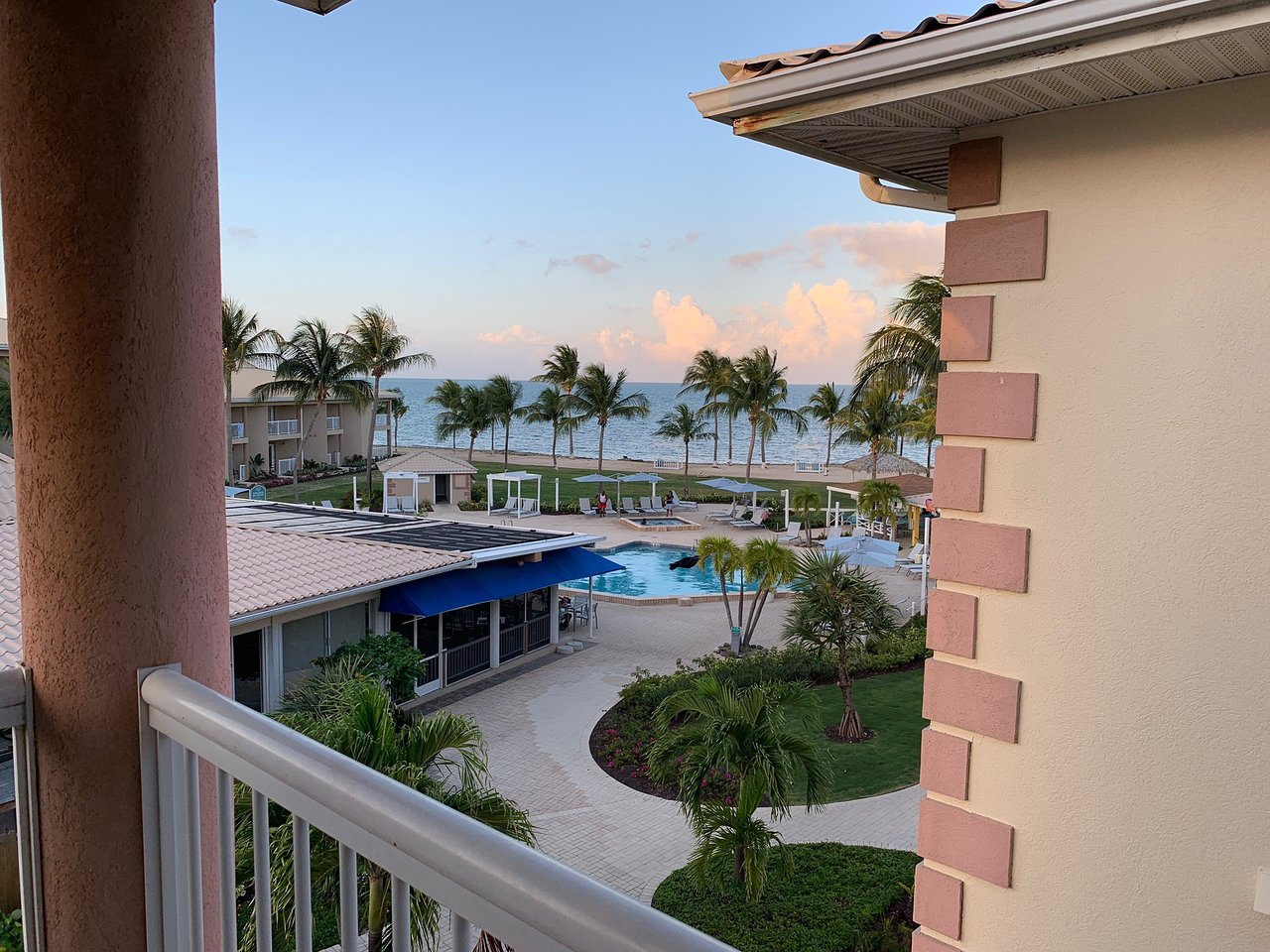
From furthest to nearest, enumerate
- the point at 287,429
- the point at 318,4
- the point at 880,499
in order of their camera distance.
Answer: the point at 287,429
the point at 880,499
the point at 318,4

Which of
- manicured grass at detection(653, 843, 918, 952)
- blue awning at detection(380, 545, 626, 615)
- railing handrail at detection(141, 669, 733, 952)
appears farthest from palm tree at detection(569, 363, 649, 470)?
railing handrail at detection(141, 669, 733, 952)

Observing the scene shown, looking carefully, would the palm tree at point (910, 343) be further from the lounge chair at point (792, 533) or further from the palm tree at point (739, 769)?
the palm tree at point (739, 769)

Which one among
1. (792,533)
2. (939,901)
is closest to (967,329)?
(939,901)

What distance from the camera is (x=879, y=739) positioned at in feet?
46.2

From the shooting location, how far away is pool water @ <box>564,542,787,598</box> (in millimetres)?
26477

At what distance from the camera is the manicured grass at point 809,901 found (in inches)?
320

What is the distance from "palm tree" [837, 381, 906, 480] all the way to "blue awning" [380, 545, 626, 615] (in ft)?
68.7

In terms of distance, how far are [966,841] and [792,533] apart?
99.5 feet

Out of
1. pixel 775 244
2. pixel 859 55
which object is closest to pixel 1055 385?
pixel 859 55

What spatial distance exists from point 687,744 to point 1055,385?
7257mm

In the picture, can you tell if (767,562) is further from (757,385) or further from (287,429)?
(287,429)

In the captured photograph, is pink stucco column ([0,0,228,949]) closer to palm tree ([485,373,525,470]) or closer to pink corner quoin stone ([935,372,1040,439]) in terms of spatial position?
pink corner quoin stone ([935,372,1040,439])

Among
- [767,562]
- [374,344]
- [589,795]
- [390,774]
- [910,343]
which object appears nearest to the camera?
[390,774]

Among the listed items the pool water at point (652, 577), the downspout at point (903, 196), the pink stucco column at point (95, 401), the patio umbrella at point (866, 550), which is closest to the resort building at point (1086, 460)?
the downspout at point (903, 196)
